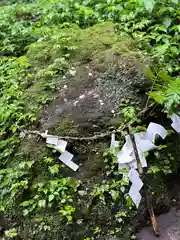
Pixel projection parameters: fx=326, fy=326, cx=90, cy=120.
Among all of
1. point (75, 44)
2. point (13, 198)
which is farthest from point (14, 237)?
point (75, 44)

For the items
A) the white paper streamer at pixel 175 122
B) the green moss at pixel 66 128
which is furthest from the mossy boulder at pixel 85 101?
the white paper streamer at pixel 175 122

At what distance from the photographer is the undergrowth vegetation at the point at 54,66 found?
3391mm

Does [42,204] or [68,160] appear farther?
[68,160]

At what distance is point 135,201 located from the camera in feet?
11.0

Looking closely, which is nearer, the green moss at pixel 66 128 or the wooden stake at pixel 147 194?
the wooden stake at pixel 147 194

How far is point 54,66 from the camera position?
172 inches

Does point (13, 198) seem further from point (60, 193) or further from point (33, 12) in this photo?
point (33, 12)

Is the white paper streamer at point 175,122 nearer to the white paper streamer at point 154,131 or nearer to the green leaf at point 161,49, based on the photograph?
the white paper streamer at point 154,131

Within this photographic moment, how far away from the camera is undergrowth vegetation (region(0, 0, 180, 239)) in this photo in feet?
11.1

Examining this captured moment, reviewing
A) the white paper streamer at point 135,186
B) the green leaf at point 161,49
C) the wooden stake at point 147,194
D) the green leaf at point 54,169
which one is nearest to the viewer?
the wooden stake at point 147,194

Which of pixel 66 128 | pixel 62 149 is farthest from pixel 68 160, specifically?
pixel 66 128

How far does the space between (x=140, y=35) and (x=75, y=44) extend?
3.27ft

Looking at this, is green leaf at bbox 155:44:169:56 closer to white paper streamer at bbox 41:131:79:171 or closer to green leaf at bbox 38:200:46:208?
white paper streamer at bbox 41:131:79:171

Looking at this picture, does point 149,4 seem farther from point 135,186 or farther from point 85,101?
point 135,186
